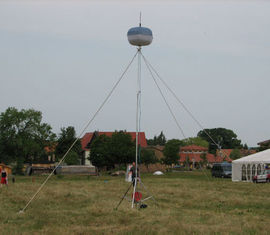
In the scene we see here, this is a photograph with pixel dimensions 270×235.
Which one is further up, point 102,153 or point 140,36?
point 140,36

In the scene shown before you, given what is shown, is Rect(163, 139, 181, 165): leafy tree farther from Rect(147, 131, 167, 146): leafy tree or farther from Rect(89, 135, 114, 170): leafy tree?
Rect(147, 131, 167, 146): leafy tree

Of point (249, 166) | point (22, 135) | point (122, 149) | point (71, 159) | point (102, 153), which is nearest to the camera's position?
point (249, 166)

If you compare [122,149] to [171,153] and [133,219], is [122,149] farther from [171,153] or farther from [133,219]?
[133,219]

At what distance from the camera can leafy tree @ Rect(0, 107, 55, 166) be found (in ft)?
245

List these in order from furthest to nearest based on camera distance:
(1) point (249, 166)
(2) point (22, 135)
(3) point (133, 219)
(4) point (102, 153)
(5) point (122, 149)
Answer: (2) point (22, 135) < (4) point (102, 153) < (5) point (122, 149) < (1) point (249, 166) < (3) point (133, 219)

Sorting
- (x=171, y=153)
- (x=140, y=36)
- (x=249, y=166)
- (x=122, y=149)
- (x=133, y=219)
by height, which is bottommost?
(x=133, y=219)

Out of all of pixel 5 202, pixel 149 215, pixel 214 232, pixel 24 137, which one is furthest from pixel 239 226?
pixel 24 137

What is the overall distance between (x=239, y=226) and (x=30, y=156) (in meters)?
71.8

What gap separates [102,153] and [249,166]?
3172cm

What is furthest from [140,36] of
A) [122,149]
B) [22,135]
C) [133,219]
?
[22,135]

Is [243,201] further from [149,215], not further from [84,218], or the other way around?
[84,218]

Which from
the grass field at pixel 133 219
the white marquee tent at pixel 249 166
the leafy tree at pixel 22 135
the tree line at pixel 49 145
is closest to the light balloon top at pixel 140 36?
the grass field at pixel 133 219

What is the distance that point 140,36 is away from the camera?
1352 centimetres

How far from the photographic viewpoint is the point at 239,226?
401 inches
